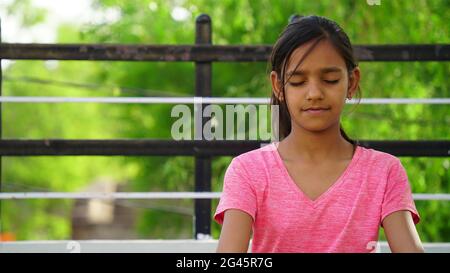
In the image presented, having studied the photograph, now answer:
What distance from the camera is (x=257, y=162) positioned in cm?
204

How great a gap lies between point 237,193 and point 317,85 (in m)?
0.31

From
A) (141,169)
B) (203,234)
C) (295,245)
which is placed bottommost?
(141,169)

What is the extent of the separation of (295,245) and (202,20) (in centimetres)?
214

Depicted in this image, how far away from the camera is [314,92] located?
1981 mm

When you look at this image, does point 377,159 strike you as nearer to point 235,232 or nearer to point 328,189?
point 328,189

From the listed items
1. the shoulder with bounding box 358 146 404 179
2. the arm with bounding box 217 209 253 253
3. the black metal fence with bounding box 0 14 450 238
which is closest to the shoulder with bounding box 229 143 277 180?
the arm with bounding box 217 209 253 253

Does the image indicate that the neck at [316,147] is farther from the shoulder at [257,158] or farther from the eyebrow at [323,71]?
the eyebrow at [323,71]

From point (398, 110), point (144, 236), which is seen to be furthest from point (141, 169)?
point (398, 110)

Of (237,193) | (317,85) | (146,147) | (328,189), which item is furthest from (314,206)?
(146,147)

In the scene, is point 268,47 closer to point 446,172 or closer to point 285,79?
A: point 285,79

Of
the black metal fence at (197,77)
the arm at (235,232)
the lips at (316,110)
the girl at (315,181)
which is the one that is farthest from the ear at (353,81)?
the black metal fence at (197,77)

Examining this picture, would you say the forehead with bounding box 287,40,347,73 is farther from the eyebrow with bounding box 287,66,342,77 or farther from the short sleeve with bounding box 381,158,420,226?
the short sleeve with bounding box 381,158,420,226

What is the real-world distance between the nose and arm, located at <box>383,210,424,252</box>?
32 centimetres
